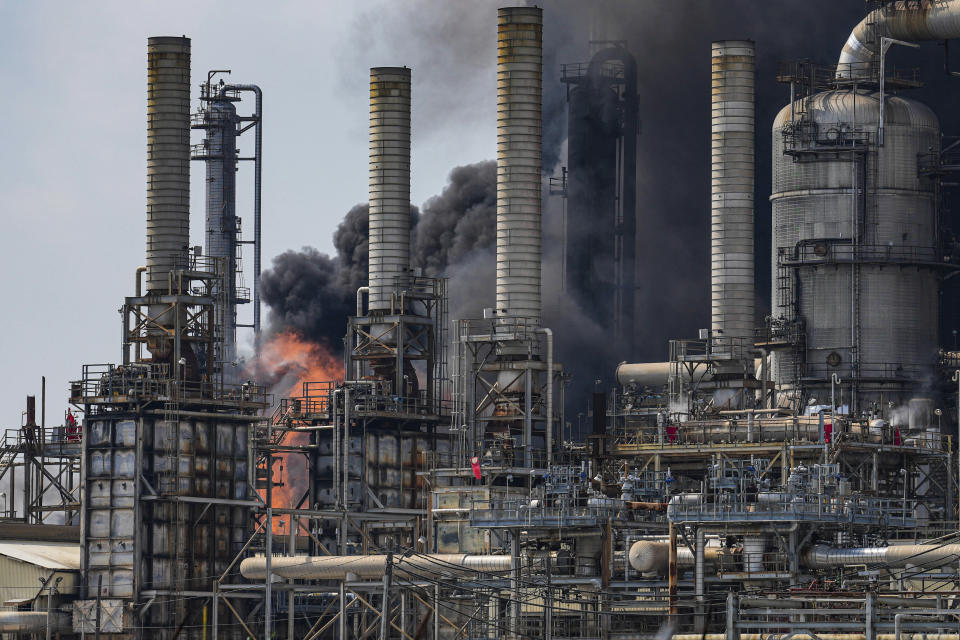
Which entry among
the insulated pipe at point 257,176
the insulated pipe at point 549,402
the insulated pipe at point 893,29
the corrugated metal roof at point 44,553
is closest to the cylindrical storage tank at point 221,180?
the insulated pipe at point 257,176

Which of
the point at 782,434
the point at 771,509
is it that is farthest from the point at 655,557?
the point at 782,434

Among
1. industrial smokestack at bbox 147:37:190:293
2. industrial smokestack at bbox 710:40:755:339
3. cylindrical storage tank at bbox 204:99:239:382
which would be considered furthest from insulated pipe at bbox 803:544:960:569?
cylindrical storage tank at bbox 204:99:239:382

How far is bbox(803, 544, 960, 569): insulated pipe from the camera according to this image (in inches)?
2484

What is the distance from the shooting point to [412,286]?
3563 inches

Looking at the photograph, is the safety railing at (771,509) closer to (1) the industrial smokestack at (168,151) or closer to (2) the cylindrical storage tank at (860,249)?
(2) the cylindrical storage tank at (860,249)

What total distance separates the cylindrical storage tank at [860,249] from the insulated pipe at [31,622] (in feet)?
102

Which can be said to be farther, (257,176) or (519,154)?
(257,176)

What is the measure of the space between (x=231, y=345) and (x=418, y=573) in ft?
136

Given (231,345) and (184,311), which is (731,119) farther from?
(231,345)

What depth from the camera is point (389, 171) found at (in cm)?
9194

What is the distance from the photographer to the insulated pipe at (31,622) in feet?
256

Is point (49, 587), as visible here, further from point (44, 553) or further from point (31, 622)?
point (44, 553)

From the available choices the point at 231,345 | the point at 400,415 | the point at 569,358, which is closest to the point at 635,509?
the point at 400,415

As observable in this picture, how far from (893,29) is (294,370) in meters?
42.6
